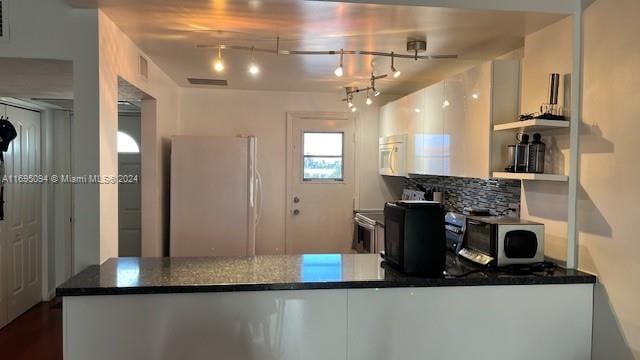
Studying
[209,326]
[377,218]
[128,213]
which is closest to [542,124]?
[209,326]

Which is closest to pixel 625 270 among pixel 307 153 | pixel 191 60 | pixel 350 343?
pixel 350 343

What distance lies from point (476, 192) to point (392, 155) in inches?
37.2

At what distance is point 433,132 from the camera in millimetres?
3271

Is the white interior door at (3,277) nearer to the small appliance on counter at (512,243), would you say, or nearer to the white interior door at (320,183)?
the white interior door at (320,183)

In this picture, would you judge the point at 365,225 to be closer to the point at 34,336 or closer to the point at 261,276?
the point at 261,276

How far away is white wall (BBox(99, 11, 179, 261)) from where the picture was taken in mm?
2121

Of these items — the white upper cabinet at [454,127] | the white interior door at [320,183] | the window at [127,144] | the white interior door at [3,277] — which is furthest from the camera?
the window at [127,144]

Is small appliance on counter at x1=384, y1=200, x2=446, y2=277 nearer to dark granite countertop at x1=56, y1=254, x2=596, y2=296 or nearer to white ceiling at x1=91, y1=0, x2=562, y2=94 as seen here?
dark granite countertop at x1=56, y1=254, x2=596, y2=296

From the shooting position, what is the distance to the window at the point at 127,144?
187 inches

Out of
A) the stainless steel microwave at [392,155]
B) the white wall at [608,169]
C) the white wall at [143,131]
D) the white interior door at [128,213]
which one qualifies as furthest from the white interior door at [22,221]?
the white wall at [608,169]

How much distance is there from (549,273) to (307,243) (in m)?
2.76

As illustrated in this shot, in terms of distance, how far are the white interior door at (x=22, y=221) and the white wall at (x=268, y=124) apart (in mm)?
1342

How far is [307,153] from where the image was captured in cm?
459

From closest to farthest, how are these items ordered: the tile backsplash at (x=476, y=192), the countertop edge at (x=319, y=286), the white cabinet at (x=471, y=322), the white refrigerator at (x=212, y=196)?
the countertop edge at (x=319, y=286)
the white cabinet at (x=471, y=322)
the tile backsplash at (x=476, y=192)
the white refrigerator at (x=212, y=196)
